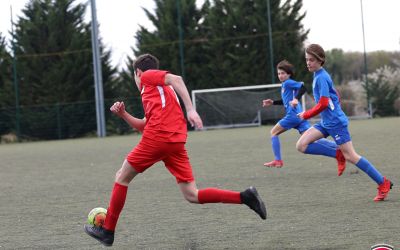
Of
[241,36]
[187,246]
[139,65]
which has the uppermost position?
[241,36]

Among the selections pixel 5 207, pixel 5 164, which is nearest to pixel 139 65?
pixel 5 207

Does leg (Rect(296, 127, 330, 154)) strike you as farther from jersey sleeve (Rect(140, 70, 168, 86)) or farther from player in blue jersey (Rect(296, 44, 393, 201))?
jersey sleeve (Rect(140, 70, 168, 86))

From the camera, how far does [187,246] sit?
5641mm

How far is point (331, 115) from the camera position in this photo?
25.5ft

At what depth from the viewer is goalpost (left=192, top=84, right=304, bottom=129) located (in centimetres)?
3100

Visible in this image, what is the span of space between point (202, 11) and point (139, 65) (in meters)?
29.2

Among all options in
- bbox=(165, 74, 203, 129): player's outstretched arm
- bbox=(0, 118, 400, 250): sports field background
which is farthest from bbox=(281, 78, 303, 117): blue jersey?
bbox=(165, 74, 203, 129): player's outstretched arm

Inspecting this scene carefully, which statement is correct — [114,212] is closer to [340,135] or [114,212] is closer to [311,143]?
[340,135]

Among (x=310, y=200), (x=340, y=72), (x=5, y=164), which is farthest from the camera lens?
(x=340, y=72)

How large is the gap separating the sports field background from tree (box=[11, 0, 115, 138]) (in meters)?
19.1

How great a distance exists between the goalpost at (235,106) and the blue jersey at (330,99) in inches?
886

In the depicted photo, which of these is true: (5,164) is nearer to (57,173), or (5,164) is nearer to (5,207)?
(57,173)

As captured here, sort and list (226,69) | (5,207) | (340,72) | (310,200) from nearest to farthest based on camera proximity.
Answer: (310,200)
(5,207)
(226,69)
(340,72)

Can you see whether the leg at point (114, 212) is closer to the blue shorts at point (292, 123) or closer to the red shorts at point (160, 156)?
the red shorts at point (160, 156)
